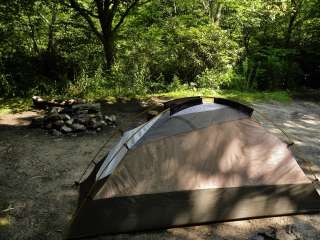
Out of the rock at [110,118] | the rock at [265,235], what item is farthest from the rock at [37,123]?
the rock at [265,235]

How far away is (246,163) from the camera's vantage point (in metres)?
5.34

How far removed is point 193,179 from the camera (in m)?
5.07

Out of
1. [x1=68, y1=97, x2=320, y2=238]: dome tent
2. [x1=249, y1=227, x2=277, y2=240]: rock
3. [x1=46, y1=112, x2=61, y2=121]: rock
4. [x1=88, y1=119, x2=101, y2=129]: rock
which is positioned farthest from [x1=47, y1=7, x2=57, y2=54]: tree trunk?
[x1=249, y1=227, x2=277, y2=240]: rock

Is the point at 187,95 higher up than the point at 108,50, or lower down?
lower down

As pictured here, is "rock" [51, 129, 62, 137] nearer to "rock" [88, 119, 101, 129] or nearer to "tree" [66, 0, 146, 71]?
"rock" [88, 119, 101, 129]

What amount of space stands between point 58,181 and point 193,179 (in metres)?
2.68

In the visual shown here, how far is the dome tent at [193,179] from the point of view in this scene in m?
4.86

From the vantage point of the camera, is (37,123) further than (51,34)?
No

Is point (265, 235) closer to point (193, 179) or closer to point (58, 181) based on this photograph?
point (193, 179)

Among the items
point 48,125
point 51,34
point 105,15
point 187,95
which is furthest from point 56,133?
point 51,34

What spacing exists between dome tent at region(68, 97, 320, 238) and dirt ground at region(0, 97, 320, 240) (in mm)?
191

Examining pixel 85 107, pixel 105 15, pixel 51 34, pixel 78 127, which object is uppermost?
pixel 105 15

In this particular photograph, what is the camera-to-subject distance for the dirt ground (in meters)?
4.97

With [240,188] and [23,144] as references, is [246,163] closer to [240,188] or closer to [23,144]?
[240,188]
